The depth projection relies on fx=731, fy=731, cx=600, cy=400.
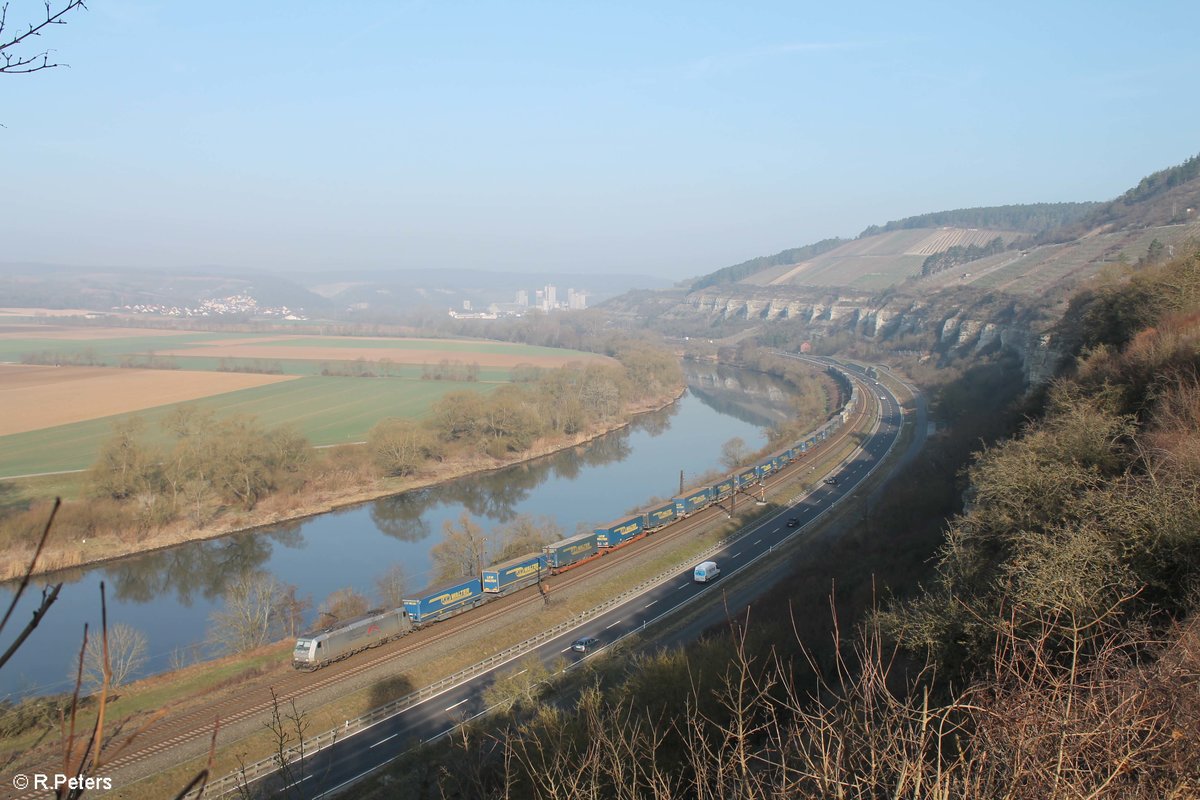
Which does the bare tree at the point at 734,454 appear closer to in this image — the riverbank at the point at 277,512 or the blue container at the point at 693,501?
the blue container at the point at 693,501

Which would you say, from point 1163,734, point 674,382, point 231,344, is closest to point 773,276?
point 674,382

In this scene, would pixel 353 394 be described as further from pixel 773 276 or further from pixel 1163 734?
pixel 773 276

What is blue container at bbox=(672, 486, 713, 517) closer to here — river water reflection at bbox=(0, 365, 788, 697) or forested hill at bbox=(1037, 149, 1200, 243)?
river water reflection at bbox=(0, 365, 788, 697)

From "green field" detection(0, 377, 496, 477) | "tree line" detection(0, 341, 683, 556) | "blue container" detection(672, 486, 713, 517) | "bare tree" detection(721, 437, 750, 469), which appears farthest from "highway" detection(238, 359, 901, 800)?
"green field" detection(0, 377, 496, 477)

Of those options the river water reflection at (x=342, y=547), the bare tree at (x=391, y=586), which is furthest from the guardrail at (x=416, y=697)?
the river water reflection at (x=342, y=547)

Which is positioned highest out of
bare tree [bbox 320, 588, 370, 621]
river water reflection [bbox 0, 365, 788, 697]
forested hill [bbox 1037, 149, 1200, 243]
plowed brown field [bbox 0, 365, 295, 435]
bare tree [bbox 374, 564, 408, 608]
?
forested hill [bbox 1037, 149, 1200, 243]

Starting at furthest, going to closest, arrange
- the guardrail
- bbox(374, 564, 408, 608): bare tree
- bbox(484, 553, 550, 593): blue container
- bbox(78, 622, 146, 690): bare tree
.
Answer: bbox(374, 564, 408, 608): bare tree, bbox(484, 553, 550, 593): blue container, bbox(78, 622, 146, 690): bare tree, the guardrail
